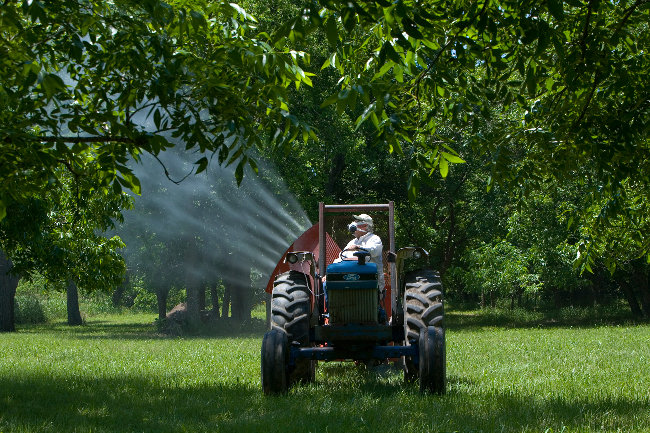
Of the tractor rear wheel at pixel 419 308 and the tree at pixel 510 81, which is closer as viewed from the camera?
the tree at pixel 510 81

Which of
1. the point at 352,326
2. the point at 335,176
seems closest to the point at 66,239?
the point at 352,326

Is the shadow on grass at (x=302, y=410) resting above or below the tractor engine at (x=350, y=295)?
below

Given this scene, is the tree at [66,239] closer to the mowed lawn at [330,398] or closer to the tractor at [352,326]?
the mowed lawn at [330,398]

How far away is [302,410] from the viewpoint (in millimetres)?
6762

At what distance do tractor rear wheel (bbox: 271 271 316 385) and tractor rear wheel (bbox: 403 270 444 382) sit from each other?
1.13m

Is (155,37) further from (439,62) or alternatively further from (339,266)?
(339,266)

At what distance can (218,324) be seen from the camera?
101 ft

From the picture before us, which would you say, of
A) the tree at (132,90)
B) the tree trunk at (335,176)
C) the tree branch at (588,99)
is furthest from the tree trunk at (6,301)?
the tree branch at (588,99)

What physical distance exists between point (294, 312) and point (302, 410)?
1769mm

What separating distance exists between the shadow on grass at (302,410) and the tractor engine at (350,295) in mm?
799

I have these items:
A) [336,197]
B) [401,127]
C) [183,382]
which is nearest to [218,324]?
[336,197]

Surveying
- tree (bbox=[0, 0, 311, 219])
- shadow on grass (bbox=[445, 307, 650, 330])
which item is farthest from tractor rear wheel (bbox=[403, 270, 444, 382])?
shadow on grass (bbox=[445, 307, 650, 330])

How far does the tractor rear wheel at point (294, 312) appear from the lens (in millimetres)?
8273

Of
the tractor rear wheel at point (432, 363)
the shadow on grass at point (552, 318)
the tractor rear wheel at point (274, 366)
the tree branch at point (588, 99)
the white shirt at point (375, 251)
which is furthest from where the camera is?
the shadow on grass at point (552, 318)
